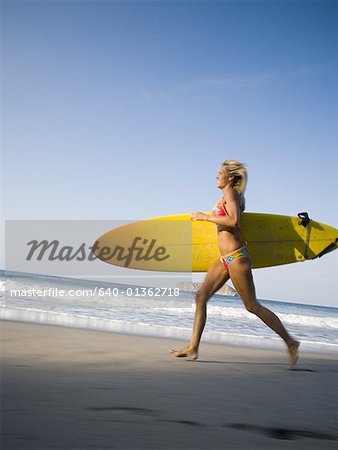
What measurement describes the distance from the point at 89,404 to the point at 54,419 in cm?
27

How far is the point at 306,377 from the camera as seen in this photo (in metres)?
3.01

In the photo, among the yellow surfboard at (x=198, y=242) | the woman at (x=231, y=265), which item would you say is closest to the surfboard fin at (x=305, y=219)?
the yellow surfboard at (x=198, y=242)

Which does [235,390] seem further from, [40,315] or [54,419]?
[40,315]

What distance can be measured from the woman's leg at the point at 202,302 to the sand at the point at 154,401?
0.10 meters

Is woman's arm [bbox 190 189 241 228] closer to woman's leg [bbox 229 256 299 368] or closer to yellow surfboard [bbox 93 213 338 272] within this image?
woman's leg [bbox 229 256 299 368]

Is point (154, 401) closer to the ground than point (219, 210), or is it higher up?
closer to the ground

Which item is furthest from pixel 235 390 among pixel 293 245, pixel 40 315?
pixel 40 315

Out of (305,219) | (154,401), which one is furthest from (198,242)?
(154,401)

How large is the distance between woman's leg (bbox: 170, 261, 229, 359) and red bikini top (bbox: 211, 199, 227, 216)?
0.40 meters

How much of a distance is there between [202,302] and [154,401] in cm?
155

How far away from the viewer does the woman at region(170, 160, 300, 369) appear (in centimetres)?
338

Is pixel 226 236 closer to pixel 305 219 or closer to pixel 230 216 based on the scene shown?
pixel 230 216

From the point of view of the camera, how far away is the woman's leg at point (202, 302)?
11.2 ft

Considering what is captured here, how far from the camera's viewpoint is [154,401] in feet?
6.45
